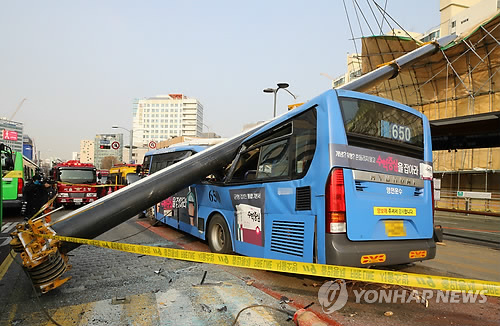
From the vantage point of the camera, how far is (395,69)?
14.2m

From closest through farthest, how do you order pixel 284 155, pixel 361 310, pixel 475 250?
1. pixel 361 310
2. pixel 284 155
3. pixel 475 250

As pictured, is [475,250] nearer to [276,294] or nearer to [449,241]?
[449,241]

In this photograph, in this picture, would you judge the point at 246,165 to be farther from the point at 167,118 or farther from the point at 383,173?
the point at 167,118

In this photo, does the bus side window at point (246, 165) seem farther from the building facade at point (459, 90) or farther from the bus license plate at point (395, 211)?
the building facade at point (459, 90)

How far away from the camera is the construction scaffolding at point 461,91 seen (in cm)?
2052

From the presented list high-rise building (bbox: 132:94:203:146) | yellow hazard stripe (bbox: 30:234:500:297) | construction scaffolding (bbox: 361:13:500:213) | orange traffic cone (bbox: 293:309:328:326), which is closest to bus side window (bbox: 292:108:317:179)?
yellow hazard stripe (bbox: 30:234:500:297)

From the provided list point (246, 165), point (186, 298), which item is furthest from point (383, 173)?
point (186, 298)

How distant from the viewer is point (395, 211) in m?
4.22

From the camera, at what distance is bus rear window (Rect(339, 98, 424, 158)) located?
4.18m

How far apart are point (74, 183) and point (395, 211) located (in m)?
15.9

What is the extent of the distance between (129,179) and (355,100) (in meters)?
7.34

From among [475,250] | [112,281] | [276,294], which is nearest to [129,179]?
[112,281]

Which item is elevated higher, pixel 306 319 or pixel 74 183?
pixel 74 183

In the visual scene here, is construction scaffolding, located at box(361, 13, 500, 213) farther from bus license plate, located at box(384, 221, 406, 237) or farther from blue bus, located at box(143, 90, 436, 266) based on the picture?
bus license plate, located at box(384, 221, 406, 237)
